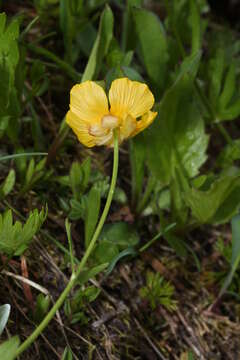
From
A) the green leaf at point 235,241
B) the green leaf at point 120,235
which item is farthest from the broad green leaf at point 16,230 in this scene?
the green leaf at point 235,241

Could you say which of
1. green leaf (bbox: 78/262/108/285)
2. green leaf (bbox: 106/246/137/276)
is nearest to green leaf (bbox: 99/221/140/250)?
green leaf (bbox: 106/246/137/276)

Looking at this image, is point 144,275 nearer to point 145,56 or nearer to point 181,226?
point 181,226

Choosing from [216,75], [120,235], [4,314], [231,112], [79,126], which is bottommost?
[120,235]

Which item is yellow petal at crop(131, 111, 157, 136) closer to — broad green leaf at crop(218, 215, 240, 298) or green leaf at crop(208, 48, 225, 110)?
broad green leaf at crop(218, 215, 240, 298)

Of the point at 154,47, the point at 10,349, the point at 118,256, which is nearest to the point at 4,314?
the point at 10,349

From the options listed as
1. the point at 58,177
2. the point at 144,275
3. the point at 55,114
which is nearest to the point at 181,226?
the point at 144,275

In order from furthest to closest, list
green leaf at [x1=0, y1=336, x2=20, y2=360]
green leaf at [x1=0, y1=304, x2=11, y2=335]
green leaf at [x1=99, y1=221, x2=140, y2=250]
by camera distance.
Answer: green leaf at [x1=99, y1=221, x2=140, y2=250] → green leaf at [x1=0, y1=304, x2=11, y2=335] → green leaf at [x1=0, y1=336, x2=20, y2=360]

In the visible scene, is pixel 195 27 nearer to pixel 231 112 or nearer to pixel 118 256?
pixel 231 112
